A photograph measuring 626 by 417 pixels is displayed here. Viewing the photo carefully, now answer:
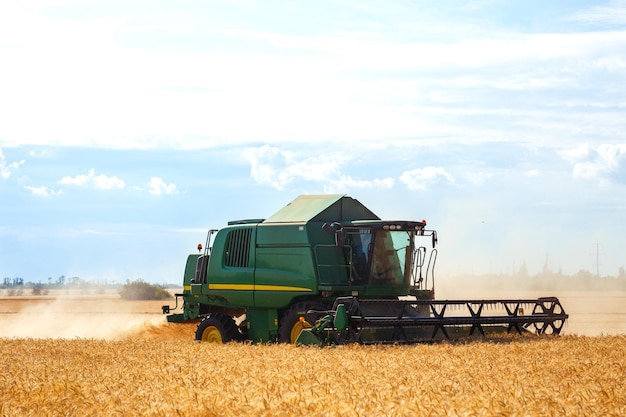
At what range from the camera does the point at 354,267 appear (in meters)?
18.3

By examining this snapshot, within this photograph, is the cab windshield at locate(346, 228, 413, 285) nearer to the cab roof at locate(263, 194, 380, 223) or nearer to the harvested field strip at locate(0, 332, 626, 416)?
the cab roof at locate(263, 194, 380, 223)

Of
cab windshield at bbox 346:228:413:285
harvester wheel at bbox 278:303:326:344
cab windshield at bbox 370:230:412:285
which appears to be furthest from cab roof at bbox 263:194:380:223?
harvester wheel at bbox 278:303:326:344

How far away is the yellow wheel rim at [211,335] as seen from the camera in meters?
19.3

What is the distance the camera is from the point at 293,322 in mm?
17750

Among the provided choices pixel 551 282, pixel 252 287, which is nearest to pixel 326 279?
pixel 252 287

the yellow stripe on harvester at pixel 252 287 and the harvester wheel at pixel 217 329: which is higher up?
the yellow stripe on harvester at pixel 252 287

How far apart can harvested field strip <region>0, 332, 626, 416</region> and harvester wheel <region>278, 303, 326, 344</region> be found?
6.34ft

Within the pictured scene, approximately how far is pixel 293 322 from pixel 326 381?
25.4 feet

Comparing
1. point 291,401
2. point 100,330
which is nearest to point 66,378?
point 291,401

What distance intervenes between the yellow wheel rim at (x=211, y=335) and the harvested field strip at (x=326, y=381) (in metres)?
3.59

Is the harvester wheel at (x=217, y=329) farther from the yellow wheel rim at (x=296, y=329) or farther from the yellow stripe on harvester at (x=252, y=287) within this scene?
the yellow wheel rim at (x=296, y=329)

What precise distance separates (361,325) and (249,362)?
3.38 metres

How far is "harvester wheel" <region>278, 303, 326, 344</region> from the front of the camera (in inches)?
690

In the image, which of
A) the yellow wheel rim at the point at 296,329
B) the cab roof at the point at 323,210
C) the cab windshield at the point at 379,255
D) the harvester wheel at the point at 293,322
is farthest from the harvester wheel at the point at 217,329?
the cab windshield at the point at 379,255
